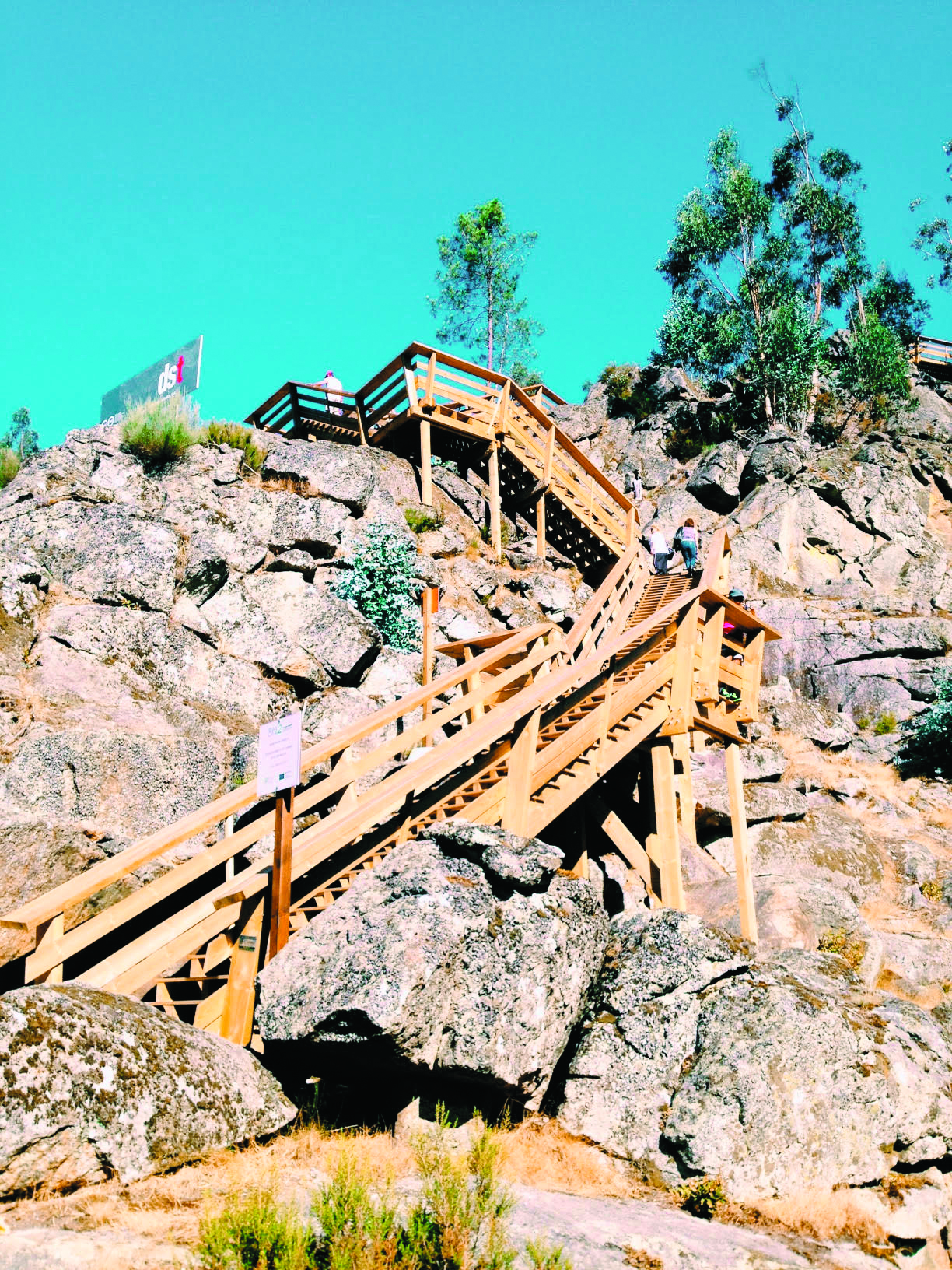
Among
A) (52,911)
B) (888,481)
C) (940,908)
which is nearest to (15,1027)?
(52,911)

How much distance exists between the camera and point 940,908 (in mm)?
15828

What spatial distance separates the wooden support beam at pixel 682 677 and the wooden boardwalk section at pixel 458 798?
2 centimetres

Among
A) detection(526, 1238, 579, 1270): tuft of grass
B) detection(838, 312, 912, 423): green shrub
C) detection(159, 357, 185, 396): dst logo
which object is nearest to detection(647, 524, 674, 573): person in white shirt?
detection(159, 357, 185, 396): dst logo

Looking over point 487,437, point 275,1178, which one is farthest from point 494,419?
point 275,1178

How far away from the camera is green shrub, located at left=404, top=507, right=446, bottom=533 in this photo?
20078mm

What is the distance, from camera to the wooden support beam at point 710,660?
12.1 meters

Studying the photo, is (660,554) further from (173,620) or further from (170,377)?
(170,377)

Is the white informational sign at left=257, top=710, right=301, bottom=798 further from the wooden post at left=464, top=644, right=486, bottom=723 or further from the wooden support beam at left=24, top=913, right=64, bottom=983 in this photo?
the wooden post at left=464, top=644, right=486, bottom=723

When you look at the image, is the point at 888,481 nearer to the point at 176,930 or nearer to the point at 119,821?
the point at 119,821

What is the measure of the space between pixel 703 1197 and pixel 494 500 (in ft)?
54.9

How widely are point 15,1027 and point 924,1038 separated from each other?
7141mm

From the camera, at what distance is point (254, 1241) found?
183 inches

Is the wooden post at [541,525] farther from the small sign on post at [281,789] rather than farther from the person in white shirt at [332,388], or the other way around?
the small sign on post at [281,789]

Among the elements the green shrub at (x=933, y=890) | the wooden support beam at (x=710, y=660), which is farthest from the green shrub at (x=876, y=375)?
the wooden support beam at (x=710, y=660)
